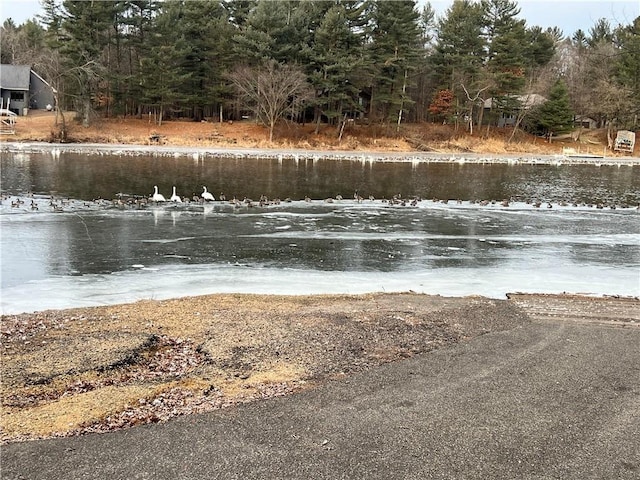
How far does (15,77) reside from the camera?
56.7 meters

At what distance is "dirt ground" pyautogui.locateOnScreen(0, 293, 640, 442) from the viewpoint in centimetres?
470

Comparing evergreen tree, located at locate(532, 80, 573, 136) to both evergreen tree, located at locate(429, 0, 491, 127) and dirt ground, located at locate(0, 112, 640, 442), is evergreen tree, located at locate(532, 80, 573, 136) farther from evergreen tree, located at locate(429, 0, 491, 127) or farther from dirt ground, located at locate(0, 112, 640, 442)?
dirt ground, located at locate(0, 112, 640, 442)

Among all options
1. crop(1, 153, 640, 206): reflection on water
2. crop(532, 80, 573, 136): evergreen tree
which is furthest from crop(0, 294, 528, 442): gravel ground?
crop(532, 80, 573, 136): evergreen tree

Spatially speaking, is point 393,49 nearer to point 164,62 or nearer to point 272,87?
point 272,87

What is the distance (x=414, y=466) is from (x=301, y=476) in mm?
791

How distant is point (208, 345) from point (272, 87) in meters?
41.2

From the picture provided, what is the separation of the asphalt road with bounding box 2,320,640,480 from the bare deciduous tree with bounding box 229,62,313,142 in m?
41.4

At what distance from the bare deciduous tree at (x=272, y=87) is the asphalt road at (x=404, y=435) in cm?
4136

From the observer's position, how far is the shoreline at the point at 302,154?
36.7 m

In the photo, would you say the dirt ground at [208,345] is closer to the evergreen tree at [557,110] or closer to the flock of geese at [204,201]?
the flock of geese at [204,201]

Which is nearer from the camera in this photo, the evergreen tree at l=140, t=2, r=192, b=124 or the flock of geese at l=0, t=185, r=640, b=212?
the flock of geese at l=0, t=185, r=640, b=212

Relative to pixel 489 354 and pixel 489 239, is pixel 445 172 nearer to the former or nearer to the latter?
pixel 489 239

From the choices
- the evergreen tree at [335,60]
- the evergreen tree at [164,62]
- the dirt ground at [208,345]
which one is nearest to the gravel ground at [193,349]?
the dirt ground at [208,345]

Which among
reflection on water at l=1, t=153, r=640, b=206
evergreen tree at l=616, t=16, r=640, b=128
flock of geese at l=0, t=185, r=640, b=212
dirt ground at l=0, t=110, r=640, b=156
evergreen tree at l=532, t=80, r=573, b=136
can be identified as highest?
evergreen tree at l=616, t=16, r=640, b=128
